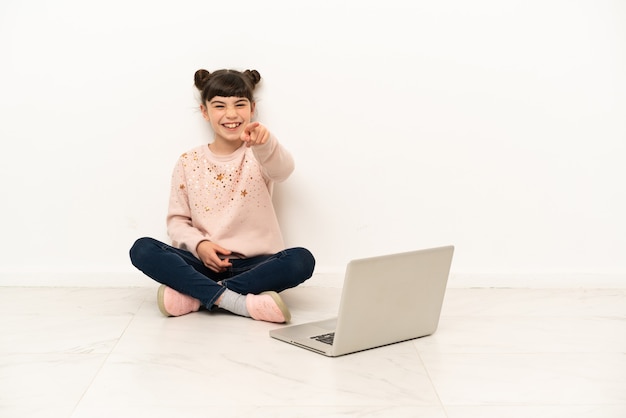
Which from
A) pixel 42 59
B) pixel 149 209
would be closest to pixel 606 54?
pixel 149 209

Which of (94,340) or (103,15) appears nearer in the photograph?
(94,340)

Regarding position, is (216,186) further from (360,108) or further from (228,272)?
(360,108)

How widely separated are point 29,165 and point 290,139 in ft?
1.93

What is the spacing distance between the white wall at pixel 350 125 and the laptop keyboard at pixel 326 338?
18.7 inches

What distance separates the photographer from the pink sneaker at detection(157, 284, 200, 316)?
1.69 metres

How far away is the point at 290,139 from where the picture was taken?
6.38 ft

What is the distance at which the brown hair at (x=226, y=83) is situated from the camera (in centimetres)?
185

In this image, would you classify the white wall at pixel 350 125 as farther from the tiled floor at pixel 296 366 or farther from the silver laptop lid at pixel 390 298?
the silver laptop lid at pixel 390 298

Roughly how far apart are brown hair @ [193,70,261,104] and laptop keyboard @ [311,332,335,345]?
1.97 feet

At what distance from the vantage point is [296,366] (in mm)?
1362

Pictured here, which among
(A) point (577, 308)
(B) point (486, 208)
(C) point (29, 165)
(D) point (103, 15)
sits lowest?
(A) point (577, 308)

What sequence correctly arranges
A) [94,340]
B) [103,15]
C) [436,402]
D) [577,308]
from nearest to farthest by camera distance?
[436,402], [94,340], [577,308], [103,15]

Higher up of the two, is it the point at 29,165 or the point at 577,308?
the point at 29,165

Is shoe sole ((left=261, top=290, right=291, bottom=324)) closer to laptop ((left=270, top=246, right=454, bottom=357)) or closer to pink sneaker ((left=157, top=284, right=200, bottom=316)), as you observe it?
laptop ((left=270, top=246, right=454, bottom=357))
